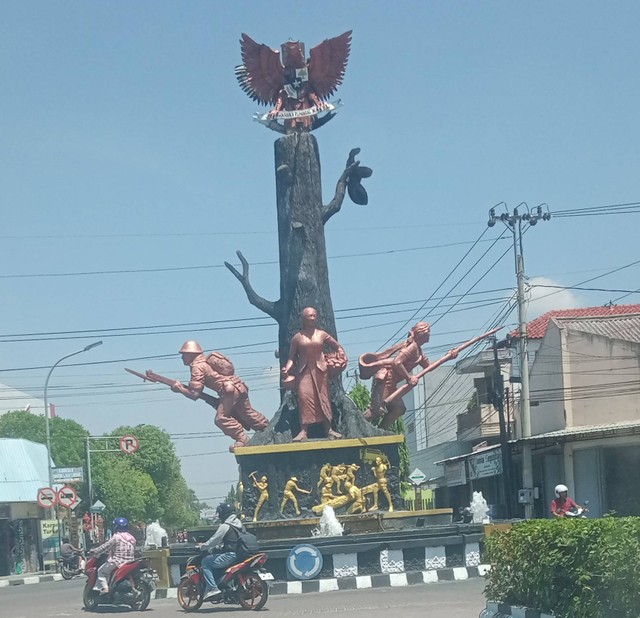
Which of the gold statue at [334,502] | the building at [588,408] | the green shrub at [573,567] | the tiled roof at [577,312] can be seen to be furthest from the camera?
the tiled roof at [577,312]

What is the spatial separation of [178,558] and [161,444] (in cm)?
7211

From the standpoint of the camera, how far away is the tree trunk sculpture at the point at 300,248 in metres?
21.2

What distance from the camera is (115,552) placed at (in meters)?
15.4

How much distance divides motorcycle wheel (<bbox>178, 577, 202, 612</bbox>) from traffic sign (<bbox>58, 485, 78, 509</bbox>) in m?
21.8

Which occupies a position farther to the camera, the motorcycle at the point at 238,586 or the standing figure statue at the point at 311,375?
the standing figure statue at the point at 311,375

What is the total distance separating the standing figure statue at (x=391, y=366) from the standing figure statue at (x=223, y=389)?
2.14 metres

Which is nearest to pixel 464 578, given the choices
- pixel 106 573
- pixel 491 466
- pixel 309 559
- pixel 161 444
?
pixel 309 559

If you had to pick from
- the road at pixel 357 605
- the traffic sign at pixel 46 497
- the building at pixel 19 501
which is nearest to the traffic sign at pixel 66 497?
the traffic sign at pixel 46 497

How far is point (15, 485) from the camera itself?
3941 cm

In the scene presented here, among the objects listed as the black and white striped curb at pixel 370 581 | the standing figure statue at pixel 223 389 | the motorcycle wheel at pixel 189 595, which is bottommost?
the black and white striped curb at pixel 370 581

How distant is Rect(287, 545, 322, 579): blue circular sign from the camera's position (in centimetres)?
1667

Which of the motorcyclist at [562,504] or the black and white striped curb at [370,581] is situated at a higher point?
the motorcyclist at [562,504]

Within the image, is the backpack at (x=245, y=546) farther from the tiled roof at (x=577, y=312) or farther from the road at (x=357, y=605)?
the tiled roof at (x=577, y=312)

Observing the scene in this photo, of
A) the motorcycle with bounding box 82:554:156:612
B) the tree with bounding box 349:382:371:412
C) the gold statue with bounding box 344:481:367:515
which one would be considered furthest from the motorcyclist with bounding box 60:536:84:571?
the motorcycle with bounding box 82:554:156:612
